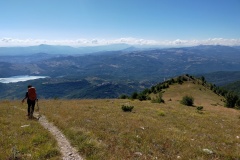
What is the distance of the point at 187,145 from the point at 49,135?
340 inches

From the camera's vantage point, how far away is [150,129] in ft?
59.5

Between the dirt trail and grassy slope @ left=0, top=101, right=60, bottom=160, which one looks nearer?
grassy slope @ left=0, top=101, right=60, bottom=160

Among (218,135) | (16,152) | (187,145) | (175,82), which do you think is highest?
(16,152)

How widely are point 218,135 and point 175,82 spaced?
277 feet

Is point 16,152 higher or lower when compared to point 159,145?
higher

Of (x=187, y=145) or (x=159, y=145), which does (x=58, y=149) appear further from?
(x=187, y=145)

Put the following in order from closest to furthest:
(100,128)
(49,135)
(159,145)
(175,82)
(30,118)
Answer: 1. (159,145)
2. (49,135)
3. (100,128)
4. (30,118)
5. (175,82)

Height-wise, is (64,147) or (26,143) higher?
(26,143)

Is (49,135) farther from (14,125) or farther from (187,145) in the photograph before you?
(187,145)

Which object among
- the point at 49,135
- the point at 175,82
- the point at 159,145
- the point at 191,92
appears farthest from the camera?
the point at 175,82

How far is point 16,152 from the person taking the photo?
11.3m

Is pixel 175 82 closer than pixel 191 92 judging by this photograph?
No

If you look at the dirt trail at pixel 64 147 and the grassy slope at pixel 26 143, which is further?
the dirt trail at pixel 64 147

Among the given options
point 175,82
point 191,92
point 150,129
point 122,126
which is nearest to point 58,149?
point 122,126
